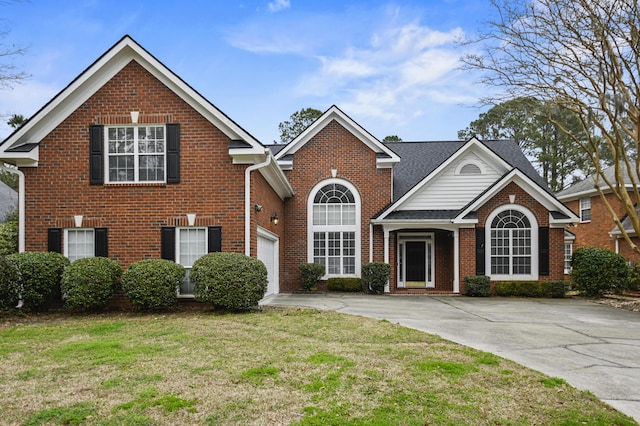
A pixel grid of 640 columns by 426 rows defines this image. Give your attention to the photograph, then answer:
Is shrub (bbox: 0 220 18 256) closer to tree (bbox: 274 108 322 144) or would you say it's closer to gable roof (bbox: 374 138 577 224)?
gable roof (bbox: 374 138 577 224)

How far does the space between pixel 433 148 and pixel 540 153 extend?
19.7 metres

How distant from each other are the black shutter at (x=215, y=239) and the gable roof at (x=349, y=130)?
23.1ft

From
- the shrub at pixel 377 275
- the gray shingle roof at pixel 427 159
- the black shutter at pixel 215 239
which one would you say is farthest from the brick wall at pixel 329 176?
the black shutter at pixel 215 239

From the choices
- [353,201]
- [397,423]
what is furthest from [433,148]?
[397,423]

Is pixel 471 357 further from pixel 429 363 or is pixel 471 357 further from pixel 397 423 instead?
pixel 397 423

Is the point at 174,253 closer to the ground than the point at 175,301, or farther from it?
farther from it

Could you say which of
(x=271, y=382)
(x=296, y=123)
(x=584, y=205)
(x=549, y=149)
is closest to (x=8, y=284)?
(x=271, y=382)

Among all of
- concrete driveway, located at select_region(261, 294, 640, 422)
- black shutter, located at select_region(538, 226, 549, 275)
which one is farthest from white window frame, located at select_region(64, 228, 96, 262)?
black shutter, located at select_region(538, 226, 549, 275)

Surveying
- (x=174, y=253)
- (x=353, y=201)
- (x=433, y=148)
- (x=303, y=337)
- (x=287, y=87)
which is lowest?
(x=303, y=337)

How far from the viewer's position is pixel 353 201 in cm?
1839

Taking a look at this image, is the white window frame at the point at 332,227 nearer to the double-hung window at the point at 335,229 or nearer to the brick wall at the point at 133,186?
the double-hung window at the point at 335,229

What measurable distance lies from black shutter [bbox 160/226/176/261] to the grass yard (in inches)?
139

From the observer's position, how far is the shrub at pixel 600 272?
16156 millimetres

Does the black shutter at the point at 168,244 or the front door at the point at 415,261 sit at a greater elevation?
the black shutter at the point at 168,244
